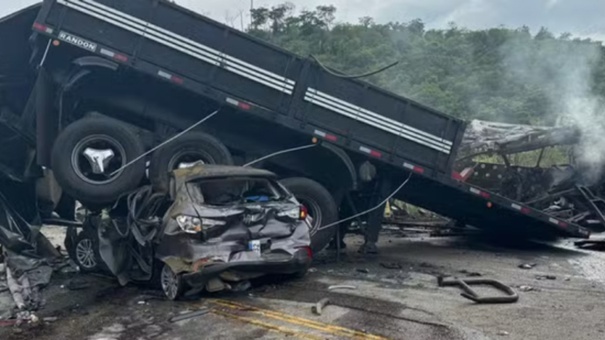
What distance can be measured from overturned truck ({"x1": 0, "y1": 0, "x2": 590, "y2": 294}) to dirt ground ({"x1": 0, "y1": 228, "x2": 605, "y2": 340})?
1.29 m

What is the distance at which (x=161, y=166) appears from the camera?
8.27 m

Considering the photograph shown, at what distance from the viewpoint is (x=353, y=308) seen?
589 cm

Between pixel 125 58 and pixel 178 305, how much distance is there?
3.45 m

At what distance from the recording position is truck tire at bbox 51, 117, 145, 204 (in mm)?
7906

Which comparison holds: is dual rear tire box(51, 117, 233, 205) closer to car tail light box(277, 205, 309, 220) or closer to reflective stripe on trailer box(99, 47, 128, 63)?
reflective stripe on trailer box(99, 47, 128, 63)

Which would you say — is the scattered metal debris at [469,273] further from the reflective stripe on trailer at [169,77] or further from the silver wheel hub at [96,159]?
the silver wheel hub at [96,159]

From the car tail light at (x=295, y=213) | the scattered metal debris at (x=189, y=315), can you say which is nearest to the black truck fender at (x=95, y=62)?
the car tail light at (x=295, y=213)

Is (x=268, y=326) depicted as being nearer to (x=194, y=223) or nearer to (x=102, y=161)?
(x=194, y=223)

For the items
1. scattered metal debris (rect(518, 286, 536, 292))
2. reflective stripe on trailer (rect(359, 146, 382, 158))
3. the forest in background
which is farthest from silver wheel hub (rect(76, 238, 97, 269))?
the forest in background

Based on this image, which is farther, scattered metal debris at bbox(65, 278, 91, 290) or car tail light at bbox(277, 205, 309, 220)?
scattered metal debris at bbox(65, 278, 91, 290)

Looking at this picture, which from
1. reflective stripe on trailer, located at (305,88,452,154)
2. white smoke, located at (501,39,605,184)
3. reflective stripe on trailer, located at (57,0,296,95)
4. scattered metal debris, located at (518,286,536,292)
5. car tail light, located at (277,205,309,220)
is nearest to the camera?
car tail light, located at (277,205,309,220)

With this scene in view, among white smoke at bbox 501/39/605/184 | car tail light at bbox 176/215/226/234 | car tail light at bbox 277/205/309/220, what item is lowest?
car tail light at bbox 176/215/226/234

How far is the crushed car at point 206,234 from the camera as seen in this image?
619cm

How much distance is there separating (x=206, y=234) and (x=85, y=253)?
9.28ft
